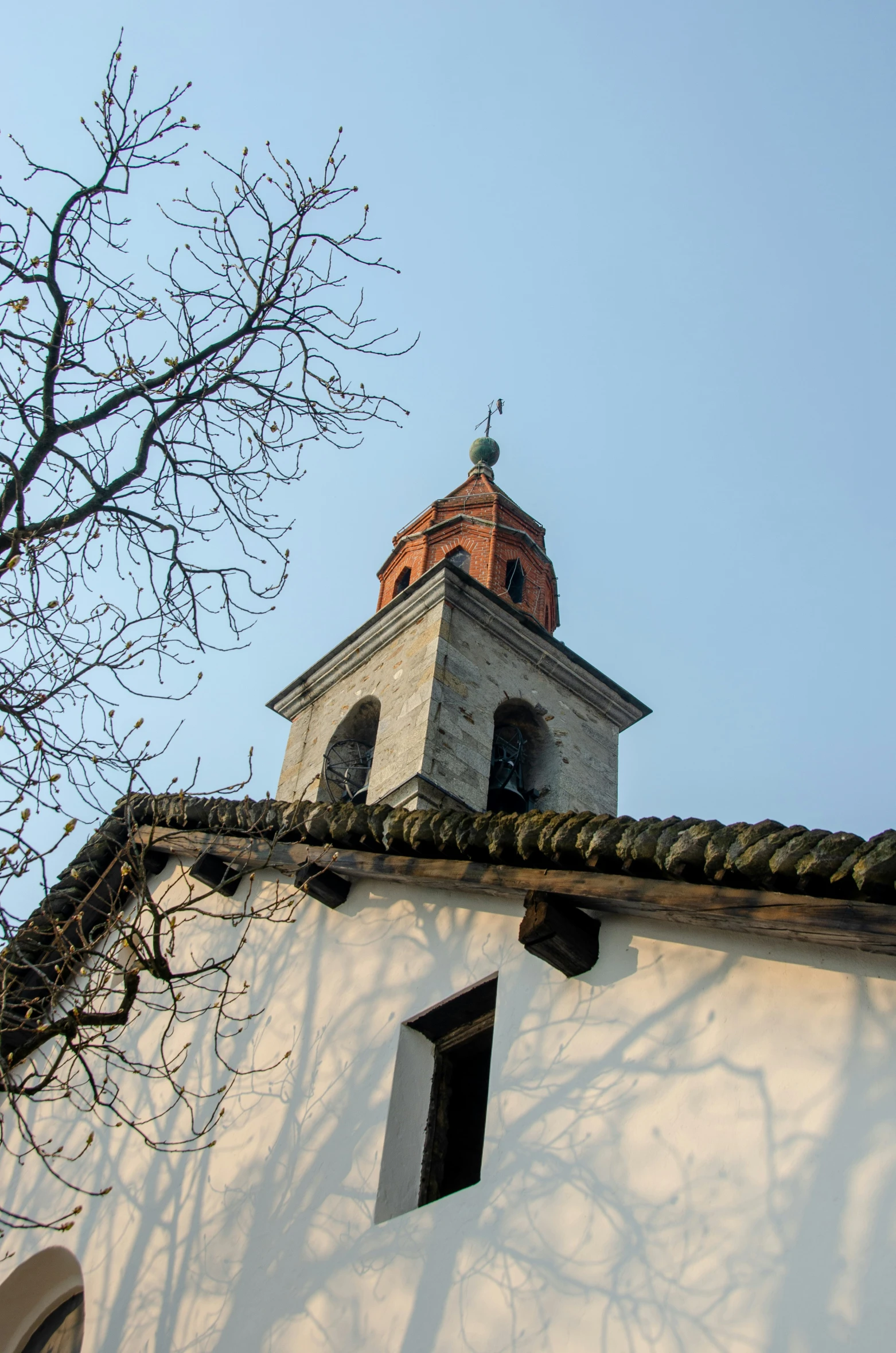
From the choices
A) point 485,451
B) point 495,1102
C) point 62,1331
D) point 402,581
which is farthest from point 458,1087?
point 485,451

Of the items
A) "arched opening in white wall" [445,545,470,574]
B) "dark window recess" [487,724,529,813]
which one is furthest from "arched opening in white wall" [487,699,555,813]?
Result: "arched opening in white wall" [445,545,470,574]

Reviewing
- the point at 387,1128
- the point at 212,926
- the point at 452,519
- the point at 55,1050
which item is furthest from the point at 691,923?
the point at 452,519

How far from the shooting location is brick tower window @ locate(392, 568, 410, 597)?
61.6ft

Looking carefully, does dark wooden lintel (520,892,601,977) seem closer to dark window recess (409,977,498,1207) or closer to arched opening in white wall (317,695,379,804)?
dark window recess (409,977,498,1207)

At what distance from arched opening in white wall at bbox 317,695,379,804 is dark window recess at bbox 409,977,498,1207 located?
363 inches

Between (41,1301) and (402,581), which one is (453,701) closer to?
(402,581)

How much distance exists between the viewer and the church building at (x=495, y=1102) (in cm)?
380

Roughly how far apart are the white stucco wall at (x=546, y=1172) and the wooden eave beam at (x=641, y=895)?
0.14 m

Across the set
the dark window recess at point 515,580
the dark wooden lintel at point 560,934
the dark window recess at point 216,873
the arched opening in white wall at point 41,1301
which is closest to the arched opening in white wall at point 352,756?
the dark window recess at point 515,580

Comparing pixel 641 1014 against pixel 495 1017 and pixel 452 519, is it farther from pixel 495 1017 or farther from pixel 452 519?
pixel 452 519

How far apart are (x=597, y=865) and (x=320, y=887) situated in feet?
6.72

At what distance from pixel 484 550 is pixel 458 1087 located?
1334 cm

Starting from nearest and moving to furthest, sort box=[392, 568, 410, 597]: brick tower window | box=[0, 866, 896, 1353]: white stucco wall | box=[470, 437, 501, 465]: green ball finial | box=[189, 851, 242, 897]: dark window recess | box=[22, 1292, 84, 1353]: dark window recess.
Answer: box=[0, 866, 896, 1353]: white stucco wall < box=[22, 1292, 84, 1353]: dark window recess < box=[189, 851, 242, 897]: dark window recess < box=[392, 568, 410, 597]: brick tower window < box=[470, 437, 501, 465]: green ball finial

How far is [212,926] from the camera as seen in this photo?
7.18 m
